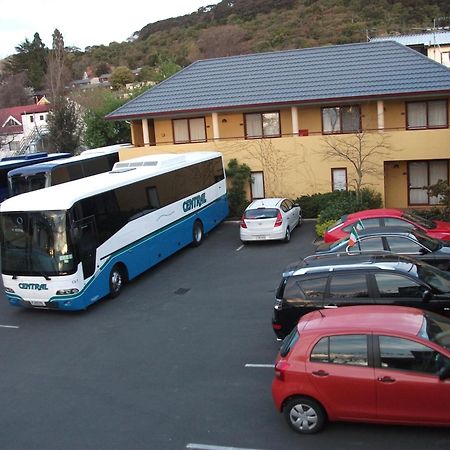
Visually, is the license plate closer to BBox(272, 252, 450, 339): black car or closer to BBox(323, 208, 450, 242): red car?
BBox(272, 252, 450, 339): black car

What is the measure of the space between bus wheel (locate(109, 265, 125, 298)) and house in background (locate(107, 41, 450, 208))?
457 inches

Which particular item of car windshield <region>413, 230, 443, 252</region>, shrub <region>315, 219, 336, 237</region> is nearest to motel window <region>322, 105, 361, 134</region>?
shrub <region>315, 219, 336, 237</region>

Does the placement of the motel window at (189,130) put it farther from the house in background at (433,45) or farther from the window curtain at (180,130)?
the house in background at (433,45)

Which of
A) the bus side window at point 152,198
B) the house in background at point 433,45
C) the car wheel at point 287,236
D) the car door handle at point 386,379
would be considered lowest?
the car wheel at point 287,236

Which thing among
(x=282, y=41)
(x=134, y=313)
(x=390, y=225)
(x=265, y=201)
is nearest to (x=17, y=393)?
(x=134, y=313)

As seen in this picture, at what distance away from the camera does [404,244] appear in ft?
48.3

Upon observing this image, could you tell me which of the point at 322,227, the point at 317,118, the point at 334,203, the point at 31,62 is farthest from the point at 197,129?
the point at 31,62

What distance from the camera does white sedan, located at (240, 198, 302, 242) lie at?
70.1 ft

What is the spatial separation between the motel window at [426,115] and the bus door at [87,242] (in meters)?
16.3

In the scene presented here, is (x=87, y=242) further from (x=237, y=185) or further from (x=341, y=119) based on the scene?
(x=341, y=119)

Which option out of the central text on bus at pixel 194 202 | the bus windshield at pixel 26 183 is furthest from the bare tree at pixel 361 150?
the bus windshield at pixel 26 183

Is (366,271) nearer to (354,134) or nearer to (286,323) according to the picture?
(286,323)

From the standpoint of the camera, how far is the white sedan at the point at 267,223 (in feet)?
70.1

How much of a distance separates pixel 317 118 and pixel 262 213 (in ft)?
26.6
